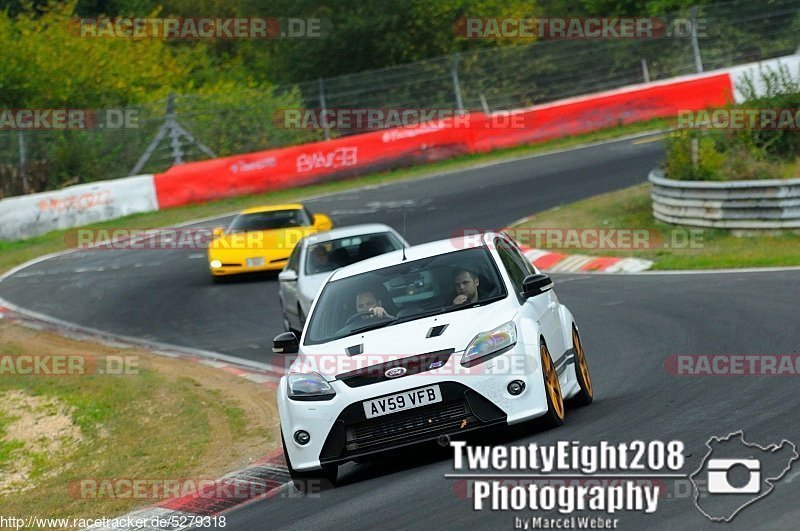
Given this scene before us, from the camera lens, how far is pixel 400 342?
8227 mm

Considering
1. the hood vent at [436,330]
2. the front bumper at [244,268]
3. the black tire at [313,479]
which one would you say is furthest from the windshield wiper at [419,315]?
the front bumper at [244,268]

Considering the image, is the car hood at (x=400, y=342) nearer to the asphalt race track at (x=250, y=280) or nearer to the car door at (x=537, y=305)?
the car door at (x=537, y=305)

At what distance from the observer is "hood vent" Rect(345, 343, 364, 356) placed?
27.2ft

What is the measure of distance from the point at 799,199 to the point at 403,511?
12253 mm

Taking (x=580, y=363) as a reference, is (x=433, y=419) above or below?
above

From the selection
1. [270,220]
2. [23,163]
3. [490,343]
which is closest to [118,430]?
[490,343]

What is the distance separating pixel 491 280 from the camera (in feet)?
29.7

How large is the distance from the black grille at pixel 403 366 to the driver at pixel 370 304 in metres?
0.89

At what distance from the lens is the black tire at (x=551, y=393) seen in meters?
8.24

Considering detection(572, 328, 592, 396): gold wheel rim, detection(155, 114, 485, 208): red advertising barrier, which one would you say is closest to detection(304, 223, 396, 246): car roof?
detection(572, 328, 592, 396): gold wheel rim

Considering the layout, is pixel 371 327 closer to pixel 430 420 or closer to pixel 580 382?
pixel 430 420

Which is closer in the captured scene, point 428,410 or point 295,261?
point 428,410

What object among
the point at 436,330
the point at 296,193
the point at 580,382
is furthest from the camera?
the point at 296,193

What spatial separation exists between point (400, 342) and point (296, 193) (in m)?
24.0
